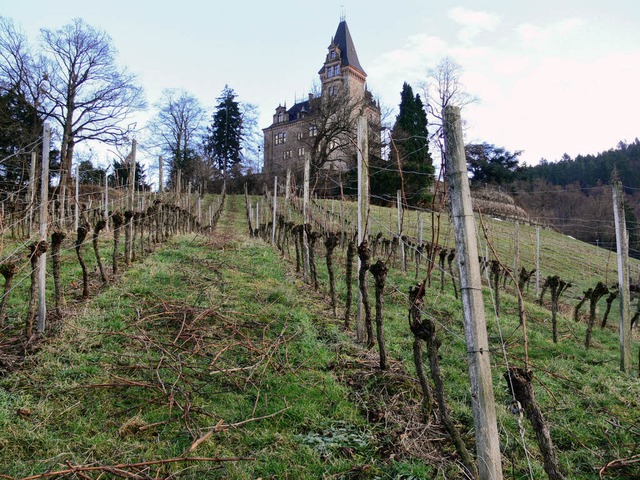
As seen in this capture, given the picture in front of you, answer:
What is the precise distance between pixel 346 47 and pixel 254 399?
193ft

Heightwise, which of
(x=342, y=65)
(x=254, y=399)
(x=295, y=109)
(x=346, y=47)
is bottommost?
(x=254, y=399)

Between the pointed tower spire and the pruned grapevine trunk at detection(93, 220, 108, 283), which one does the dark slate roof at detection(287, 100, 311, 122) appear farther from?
the pruned grapevine trunk at detection(93, 220, 108, 283)

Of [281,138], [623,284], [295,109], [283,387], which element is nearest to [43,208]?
[283,387]

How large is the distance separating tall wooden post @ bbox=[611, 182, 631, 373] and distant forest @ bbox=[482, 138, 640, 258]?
16.6 meters

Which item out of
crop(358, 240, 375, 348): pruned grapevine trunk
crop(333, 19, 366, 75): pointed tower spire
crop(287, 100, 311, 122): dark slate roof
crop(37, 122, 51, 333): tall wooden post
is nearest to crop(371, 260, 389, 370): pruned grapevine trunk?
crop(358, 240, 375, 348): pruned grapevine trunk

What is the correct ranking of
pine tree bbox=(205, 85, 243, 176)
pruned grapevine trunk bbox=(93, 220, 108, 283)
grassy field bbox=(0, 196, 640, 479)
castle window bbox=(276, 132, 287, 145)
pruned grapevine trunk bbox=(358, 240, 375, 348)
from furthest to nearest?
castle window bbox=(276, 132, 287, 145), pine tree bbox=(205, 85, 243, 176), pruned grapevine trunk bbox=(93, 220, 108, 283), pruned grapevine trunk bbox=(358, 240, 375, 348), grassy field bbox=(0, 196, 640, 479)

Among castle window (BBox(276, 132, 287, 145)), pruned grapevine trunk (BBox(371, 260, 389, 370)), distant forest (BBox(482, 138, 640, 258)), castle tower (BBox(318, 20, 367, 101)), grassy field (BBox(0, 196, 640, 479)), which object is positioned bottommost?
grassy field (BBox(0, 196, 640, 479))

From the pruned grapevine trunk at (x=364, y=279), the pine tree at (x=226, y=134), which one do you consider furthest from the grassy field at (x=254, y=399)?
the pine tree at (x=226, y=134)

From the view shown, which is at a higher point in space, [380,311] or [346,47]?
[346,47]

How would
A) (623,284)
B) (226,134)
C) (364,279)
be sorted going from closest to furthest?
(364,279), (623,284), (226,134)

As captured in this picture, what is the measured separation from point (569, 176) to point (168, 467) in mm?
61847

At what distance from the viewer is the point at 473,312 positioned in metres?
2.49

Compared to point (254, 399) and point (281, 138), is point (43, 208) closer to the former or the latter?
point (254, 399)

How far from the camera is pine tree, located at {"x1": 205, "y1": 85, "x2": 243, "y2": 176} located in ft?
164
